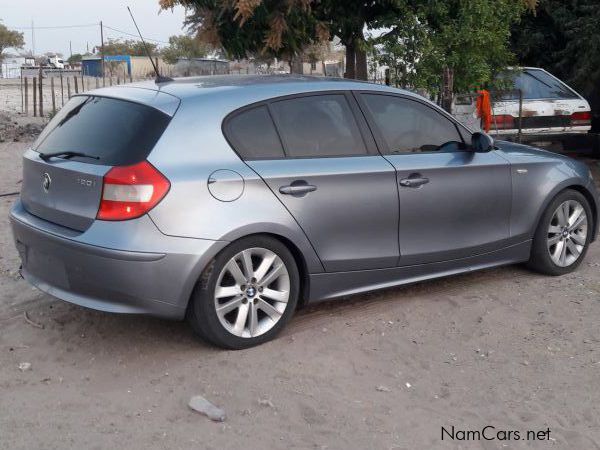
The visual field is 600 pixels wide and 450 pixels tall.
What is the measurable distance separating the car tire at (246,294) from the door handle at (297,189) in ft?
1.00

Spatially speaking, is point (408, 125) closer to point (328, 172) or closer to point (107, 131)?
point (328, 172)

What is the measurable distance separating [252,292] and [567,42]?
11.0 meters

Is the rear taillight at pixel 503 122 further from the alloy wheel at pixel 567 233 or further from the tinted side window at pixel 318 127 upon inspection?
the tinted side window at pixel 318 127

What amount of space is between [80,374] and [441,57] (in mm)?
8252

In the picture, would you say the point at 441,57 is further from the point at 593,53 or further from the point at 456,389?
the point at 456,389

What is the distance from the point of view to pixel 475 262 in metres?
5.77

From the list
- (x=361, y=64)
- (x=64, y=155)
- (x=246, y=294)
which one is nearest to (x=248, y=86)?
(x=64, y=155)

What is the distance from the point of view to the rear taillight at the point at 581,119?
464 inches

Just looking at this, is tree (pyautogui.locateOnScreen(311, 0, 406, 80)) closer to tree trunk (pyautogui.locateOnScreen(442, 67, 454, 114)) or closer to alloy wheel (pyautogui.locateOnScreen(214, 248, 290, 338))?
tree trunk (pyautogui.locateOnScreen(442, 67, 454, 114))

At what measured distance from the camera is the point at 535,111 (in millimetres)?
11750

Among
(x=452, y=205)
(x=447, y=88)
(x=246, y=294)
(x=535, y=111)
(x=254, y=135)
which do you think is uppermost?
(x=447, y=88)

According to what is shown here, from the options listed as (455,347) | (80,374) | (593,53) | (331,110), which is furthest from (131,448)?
(593,53)

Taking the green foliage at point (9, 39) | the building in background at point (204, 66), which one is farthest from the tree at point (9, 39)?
the building in background at point (204, 66)

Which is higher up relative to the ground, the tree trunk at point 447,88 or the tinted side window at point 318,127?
the tree trunk at point 447,88
